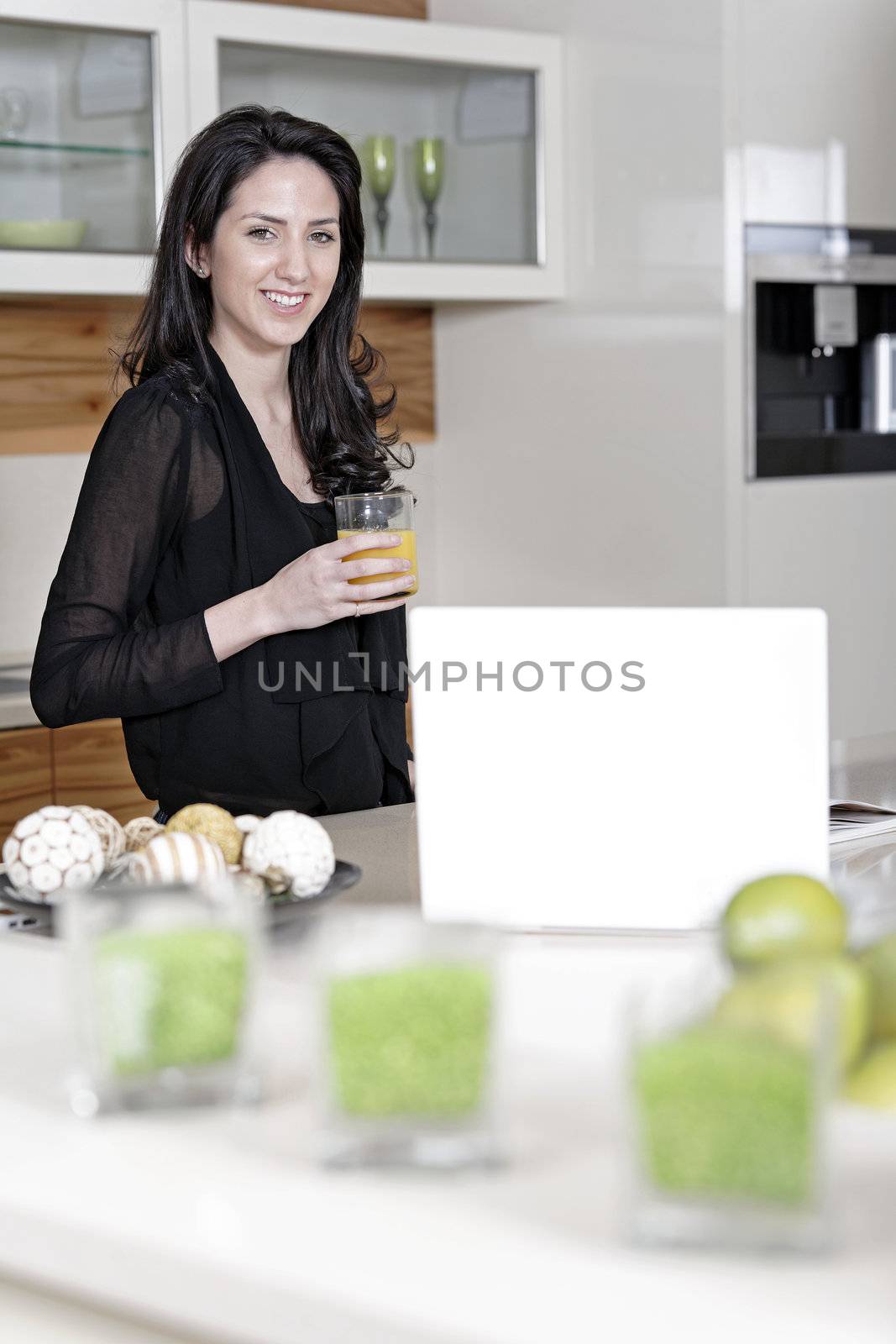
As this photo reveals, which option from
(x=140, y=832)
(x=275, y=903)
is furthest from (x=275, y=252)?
(x=275, y=903)

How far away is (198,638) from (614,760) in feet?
2.27

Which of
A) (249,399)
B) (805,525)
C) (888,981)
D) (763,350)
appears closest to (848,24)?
(763,350)

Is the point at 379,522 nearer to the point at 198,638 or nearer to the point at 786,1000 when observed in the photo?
the point at 198,638

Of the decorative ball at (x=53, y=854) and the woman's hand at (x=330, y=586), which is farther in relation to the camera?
the woman's hand at (x=330, y=586)

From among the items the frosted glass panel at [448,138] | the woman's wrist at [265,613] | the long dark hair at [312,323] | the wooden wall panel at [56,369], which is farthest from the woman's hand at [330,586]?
the frosted glass panel at [448,138]

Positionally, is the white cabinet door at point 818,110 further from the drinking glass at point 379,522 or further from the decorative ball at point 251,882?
the decorative ball at point 251,882

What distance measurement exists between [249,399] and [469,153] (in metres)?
1.52

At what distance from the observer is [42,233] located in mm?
2938

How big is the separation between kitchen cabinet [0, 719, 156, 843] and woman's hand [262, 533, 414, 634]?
107 cm

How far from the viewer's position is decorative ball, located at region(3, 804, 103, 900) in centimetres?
126

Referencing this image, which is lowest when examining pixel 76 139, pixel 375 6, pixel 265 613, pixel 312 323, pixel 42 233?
pixel 265 613

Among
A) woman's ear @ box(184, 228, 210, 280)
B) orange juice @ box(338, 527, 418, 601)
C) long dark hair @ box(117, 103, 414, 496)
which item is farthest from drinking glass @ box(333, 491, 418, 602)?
woman's ear @ box(184, 228, 210, 280)

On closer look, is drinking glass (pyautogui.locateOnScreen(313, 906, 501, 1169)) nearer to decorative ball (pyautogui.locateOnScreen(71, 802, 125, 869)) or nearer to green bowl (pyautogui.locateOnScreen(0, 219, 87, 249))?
decorative ball (pyautogui.locateOnScreen(71, 802, 125, 869))

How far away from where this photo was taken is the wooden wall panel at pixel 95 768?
2941 mm
